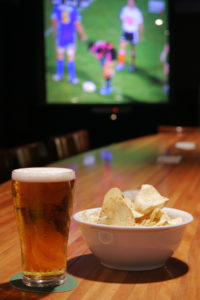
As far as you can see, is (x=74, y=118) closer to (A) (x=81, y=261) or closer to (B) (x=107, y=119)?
(B) (x=107, y=119)

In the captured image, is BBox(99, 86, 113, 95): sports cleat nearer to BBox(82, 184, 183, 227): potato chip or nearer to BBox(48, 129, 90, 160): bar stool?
BBox(48, 129, 90, 160): bar stool

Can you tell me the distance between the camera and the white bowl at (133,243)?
0.98m

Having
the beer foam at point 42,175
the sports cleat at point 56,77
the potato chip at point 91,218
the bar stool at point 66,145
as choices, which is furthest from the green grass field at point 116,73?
the beer foam at point 42,175

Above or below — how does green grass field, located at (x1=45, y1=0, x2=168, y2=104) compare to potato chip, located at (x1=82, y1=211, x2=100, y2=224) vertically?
above

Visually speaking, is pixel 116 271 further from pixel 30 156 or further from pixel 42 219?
pixel 30 156

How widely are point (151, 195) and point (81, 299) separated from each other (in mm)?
272

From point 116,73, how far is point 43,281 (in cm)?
693

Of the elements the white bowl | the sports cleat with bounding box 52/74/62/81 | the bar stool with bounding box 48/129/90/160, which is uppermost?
the sports cleat with bounding box 52/74/62/81

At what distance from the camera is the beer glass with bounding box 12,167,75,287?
0.91 meters

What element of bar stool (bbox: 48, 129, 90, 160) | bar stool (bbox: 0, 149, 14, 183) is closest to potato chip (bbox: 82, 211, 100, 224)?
bar stool (bbox: 0, 149, 14, 183)

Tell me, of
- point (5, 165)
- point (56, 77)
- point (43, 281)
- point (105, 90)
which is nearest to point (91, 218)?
point (43, 281)

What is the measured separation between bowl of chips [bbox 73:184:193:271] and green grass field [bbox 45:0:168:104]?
21.9ft

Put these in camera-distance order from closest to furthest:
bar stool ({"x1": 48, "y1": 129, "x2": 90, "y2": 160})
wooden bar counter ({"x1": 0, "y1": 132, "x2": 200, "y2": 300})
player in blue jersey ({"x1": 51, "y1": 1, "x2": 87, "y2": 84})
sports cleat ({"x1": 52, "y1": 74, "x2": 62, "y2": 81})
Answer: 1. wooden bar counter ({"x1": 0, "y1": 132, "x2": 200, "y2": 300})
2. bar stool ({"x1": 48, "y1": 129, "x2": 90, "y2": 160})
3. player in blue jersey ({"x1": 51, "y1": 1, "x2": 87, "y2": 84})
4. sports cleat ({"x1": 52, "y1": 74, "x2": 62, "y2": 81})

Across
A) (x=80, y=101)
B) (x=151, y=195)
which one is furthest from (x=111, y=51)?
(x=151, y=195)
